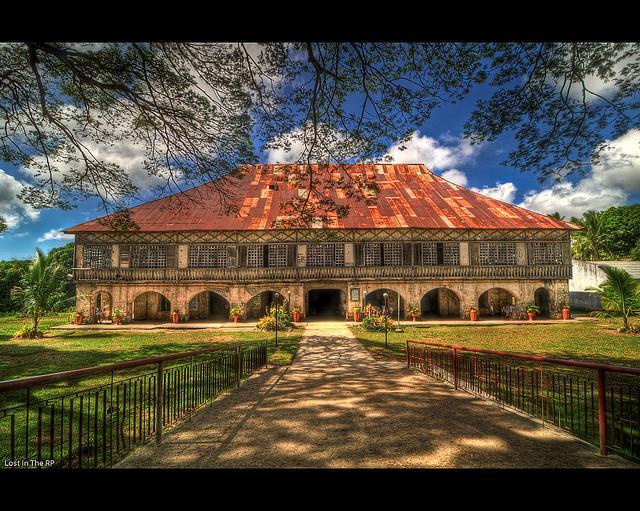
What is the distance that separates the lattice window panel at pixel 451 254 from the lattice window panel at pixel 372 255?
447 centimetres

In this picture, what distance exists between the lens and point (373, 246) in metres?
20.0

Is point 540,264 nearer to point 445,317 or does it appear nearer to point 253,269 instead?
point 445,317

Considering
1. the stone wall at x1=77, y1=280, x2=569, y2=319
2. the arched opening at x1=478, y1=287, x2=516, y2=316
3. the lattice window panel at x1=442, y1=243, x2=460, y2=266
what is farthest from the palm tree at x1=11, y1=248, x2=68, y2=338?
the arched opening at x1=478, y1=287, x2=516, y2=316

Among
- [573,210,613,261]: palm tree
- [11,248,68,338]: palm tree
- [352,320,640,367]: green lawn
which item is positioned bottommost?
[352,320,640,367]: green lawn

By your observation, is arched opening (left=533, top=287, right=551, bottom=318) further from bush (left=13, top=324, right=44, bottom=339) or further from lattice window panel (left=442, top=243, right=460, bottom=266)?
bush (left=13, top=324, right=44, bottom=339)

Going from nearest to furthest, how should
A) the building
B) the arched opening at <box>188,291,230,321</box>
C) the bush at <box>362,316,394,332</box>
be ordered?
1. the bush at <box>362,316,394,332</box>
2. the building
3. the arched opening at <box>188,291,230,321</box>

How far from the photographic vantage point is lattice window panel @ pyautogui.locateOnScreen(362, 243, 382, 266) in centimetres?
1992

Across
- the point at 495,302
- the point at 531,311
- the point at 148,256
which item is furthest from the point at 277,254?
the point at 531,311

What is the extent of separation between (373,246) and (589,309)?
18.9m

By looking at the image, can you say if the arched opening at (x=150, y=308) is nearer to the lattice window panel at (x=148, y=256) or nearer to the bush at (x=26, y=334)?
the lattice window panel at (x=148, y=256)

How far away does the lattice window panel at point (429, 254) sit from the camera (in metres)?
19.9

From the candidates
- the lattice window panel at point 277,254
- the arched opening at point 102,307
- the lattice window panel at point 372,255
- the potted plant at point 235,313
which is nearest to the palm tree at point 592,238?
the lattice window panel at point 372,255

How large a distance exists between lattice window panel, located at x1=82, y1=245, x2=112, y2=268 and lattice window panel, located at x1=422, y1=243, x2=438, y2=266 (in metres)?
21.3

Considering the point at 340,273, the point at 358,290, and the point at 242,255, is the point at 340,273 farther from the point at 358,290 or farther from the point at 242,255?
the point at 242,255
